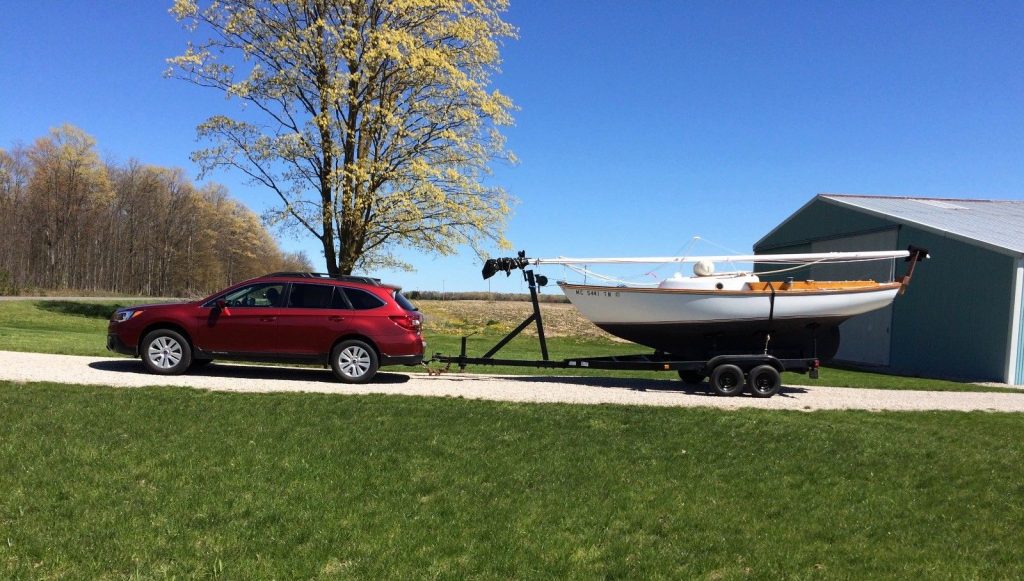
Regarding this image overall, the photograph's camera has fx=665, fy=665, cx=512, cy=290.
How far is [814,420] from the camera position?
8.00 m

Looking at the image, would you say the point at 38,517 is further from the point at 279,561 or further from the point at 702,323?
the point at 702,323

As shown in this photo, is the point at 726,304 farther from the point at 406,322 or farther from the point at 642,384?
the point at 406,322

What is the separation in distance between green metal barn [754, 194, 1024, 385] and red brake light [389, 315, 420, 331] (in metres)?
9.82

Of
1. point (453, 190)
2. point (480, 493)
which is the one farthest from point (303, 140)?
point (480, 493)

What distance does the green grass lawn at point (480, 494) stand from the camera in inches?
151

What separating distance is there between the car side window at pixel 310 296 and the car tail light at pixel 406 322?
3.54 feet

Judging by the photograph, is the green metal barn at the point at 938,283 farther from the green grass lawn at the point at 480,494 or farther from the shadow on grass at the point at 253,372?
the shadow on grass at the point at 253,372

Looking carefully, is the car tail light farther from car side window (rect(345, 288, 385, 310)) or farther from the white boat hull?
the white boat hull

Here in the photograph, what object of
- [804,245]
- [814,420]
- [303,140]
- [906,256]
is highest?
[303,140]

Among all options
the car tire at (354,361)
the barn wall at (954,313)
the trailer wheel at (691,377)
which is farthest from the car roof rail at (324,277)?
the barn wall at (954,313)

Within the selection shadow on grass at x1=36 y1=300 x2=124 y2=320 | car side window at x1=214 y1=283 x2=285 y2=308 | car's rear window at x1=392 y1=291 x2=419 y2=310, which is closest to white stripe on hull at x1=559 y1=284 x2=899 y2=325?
car's rear window at x1=392 y1=291 x2=419 y2=310

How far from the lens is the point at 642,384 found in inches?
464

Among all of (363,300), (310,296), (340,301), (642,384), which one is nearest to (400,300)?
(363,300)

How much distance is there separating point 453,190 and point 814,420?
17679mm
